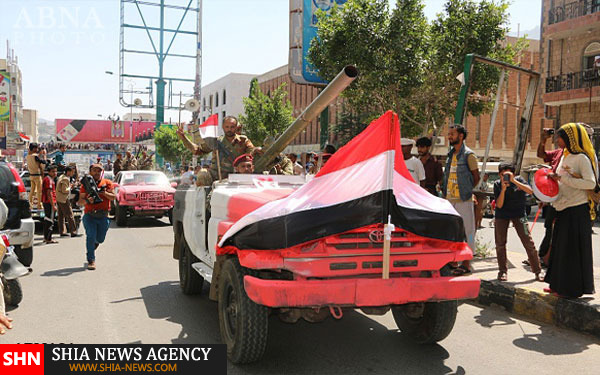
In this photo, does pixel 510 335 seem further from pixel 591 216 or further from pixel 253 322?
pixel 253 322

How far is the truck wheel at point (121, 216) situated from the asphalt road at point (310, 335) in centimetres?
804

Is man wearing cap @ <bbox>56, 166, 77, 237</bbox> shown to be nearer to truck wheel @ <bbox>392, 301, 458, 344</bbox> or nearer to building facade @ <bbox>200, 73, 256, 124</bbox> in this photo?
truck wheel @ <bbox>392, 301, 458, 344</bbox>

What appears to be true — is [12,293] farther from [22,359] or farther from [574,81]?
[574,81]

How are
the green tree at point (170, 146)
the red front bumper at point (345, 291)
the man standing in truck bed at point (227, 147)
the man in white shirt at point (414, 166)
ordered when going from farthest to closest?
1. the green tree at point (170, 146)
2. the man in white shirt at point (414, 166)
3. the man standing in truck bed at point (227, 147)
4. the red front bumper at point (345, 291)

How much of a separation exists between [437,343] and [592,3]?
24318 millimetres

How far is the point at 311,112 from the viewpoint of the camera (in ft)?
17.5

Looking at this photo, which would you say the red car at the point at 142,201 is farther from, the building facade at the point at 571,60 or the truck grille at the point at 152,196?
the building facade at the point at 571,60

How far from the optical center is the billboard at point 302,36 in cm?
2291

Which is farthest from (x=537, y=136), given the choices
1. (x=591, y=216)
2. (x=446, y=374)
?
(x=446, y=374)

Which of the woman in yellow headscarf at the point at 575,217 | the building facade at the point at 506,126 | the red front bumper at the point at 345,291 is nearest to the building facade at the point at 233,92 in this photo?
the building facade at the point at 506,126

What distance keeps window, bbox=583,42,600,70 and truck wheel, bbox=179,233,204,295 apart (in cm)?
2288

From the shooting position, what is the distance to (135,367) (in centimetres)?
385

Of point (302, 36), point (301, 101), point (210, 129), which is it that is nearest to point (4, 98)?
point (301, 101)

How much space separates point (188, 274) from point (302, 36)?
1794 centimetres
